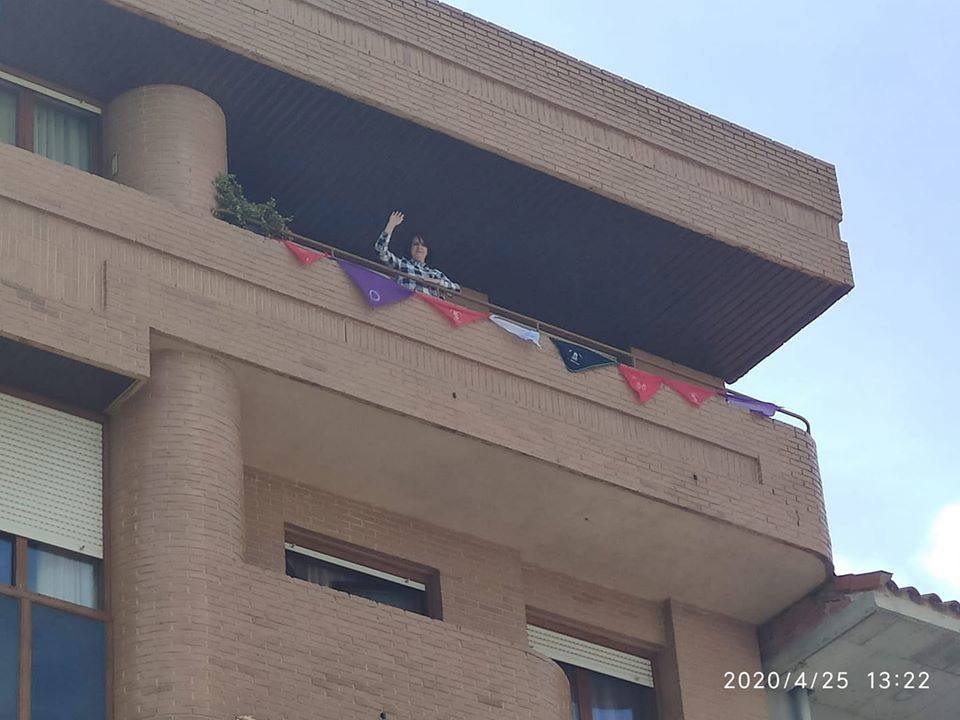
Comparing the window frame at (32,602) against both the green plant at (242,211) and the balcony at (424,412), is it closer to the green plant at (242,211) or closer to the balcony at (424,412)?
the balcony at (424,412)

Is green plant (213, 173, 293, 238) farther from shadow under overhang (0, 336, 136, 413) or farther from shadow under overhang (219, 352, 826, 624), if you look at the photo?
shadow under overhang (0, 336, 136, 413)

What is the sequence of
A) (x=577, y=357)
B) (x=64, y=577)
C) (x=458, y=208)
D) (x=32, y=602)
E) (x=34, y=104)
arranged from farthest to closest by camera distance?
(x=458, y=208)
(x=577, y=357)
(x=34, y=104)
(x=64, y=577)
(x=32, y=602)

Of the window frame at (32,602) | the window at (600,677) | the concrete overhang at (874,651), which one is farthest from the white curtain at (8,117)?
the concrete overhang at (874,651)

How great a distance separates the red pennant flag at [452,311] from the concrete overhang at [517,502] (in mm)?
1191

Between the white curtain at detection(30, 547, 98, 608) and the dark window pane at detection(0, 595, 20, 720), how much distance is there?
0.39 meters

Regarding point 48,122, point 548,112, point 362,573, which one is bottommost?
point 362,573

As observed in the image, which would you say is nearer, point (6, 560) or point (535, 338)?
point (6, 560)

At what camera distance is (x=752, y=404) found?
2655 cm

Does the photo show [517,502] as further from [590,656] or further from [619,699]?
[619,699]

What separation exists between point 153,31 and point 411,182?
3.72 m

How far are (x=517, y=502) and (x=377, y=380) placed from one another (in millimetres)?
2339

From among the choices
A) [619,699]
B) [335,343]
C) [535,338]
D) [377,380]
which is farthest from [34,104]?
[619,699]

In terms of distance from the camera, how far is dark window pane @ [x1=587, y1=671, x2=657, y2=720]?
2516 cm

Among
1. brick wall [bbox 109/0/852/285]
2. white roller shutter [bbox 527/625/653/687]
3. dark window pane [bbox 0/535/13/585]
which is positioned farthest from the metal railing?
dark window pane [bbox 0/535/13/585]
